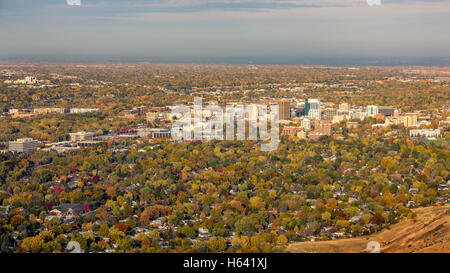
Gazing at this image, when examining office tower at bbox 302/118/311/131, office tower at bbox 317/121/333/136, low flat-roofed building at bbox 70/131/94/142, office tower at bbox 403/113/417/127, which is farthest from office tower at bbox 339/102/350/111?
low flat-roofed building at bbox 70/131/94/142

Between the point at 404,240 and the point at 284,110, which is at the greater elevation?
the point at 284,110

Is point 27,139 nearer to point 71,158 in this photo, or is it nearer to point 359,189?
point 71,158

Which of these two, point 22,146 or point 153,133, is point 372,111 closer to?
→ point 153,133

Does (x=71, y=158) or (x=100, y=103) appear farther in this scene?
(x=100, y=103)

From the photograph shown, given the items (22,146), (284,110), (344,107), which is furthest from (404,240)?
(344,107)

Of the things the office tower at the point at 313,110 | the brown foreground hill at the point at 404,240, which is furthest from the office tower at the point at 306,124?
the brown foreground hill at the point at 404,240

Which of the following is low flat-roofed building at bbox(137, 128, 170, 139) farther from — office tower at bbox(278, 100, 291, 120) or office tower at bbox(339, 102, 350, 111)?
office tower at bbox(339, 102, 350, 111)

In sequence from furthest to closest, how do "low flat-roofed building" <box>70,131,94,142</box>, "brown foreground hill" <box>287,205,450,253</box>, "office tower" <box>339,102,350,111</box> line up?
"office tower" <box>339,102,350,111</box>, "low flat-roofed building" <box>70,131,94,142</box>, "brown foreground hill" <box>287,205,450,253</box>
